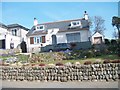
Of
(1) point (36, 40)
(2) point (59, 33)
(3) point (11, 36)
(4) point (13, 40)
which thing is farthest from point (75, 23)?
(3) point (11, 36)

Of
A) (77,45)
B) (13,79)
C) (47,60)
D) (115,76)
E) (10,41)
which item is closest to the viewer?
(115,76)

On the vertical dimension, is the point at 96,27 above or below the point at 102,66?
above

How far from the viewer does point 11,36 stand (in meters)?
25.7

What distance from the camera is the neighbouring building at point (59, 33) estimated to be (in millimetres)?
22078

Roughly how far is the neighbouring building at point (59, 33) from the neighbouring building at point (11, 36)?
6.53ft

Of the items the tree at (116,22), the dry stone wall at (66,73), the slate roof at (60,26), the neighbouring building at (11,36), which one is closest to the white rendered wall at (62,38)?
the slate roof at (60,26)

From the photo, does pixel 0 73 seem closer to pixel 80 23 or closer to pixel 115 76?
pixel 115 76

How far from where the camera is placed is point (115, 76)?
9117mm

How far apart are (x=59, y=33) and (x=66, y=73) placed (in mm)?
13348

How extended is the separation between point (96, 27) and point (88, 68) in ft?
56.6

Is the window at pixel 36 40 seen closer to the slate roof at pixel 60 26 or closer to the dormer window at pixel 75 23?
the slate roof at pixel 60 26

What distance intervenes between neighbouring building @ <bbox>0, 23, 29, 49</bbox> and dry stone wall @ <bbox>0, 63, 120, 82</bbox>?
1328 cm

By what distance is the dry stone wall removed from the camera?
9281 mm

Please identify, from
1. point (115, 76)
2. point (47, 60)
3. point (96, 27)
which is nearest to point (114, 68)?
point (115, 76)
